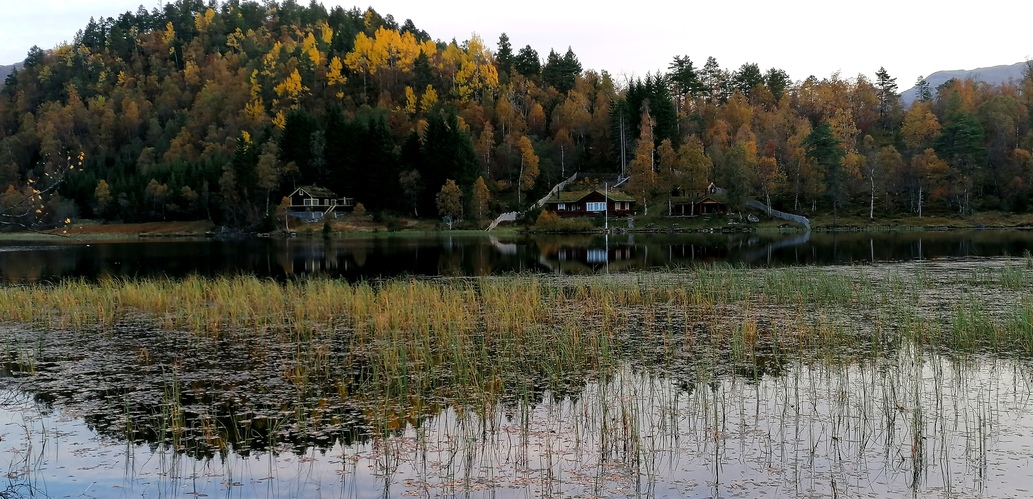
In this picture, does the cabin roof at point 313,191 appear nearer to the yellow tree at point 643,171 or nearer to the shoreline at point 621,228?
the shoreline at point 621,228

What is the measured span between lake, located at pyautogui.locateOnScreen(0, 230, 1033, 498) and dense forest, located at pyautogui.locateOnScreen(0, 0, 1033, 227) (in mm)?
66365

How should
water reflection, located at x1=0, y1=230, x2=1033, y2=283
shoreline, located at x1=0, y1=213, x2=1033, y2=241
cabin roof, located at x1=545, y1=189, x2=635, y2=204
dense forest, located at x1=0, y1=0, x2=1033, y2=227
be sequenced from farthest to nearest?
cabin roof, located at x1=545, y1=189, x2=635, y2=204 → dense forest, located at x1=0, y1=0, x2=1033, y2=227 → shoreline, located at x1=0, y1=213, x2=1033, y2=241 → water reflection, located at x1=0, y1=230, x2=1033, y2=283

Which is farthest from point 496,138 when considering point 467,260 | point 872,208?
point 467,260

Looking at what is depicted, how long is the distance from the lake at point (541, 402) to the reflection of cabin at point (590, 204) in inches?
2988

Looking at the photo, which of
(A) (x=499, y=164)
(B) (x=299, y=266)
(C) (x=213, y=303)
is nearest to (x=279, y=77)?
(A) (x=499, y=164)

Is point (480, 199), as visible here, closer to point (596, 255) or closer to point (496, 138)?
point (496, 138)

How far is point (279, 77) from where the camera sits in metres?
154

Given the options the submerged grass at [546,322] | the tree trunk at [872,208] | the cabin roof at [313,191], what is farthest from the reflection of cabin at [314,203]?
the submerged grass at [546,322]

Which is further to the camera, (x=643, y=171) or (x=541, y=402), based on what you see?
(x=643, y=171)

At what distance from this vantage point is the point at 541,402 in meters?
13.3

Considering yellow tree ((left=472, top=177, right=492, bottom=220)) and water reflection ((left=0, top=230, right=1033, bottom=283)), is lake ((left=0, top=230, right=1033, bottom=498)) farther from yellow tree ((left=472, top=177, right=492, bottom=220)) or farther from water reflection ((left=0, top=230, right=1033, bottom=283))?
yellow tree ((left=472, top=177, right=492, bottom=220))

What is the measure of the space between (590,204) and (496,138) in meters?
28.8

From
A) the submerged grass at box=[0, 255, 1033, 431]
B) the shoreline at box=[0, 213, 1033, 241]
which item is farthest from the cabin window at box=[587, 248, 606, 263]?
the shoreline at box=[0, 213, 1033, 241]

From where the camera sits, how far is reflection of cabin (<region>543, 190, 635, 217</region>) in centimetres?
10012
